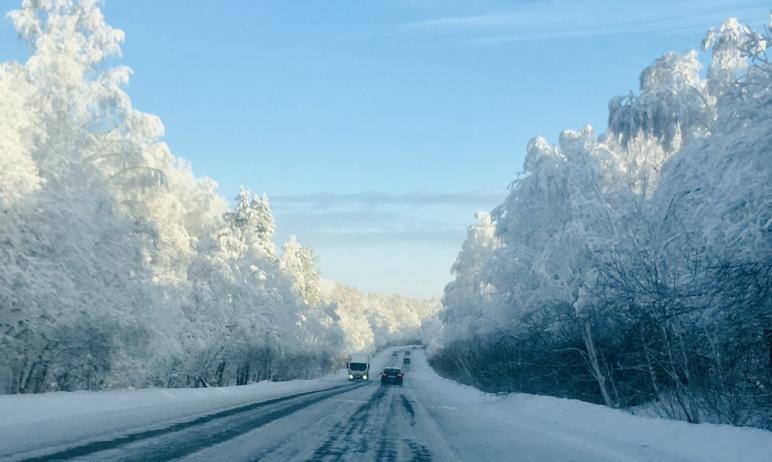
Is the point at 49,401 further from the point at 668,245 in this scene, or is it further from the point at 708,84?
the point at 708,84

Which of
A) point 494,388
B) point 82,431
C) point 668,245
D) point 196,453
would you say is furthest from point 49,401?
point 494,388

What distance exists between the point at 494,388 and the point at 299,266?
187 feet

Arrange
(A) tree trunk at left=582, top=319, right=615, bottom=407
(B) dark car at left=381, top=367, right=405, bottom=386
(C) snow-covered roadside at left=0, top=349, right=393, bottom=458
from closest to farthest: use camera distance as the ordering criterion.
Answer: (C) snow-covered roadside at left=0, top=349, right=393, bottom=458
(A) tree trunk at left=582, top=319, right=615, bottom=407
(B) dark car at left=381, top=367, right=405, bottom=386

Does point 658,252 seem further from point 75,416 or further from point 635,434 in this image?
point 75,416

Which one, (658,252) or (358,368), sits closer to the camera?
(658,252)

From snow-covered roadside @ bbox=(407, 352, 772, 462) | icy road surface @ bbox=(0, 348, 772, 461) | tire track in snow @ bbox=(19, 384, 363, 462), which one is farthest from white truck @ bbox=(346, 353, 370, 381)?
tire track in snow @ bbox=(19, 384, 363, 462)

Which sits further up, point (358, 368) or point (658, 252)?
point (358, 368)

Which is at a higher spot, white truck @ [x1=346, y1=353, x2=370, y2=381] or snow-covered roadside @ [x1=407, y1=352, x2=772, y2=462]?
white truck @ [x1=346, y1=353, x2=370, y2=381]

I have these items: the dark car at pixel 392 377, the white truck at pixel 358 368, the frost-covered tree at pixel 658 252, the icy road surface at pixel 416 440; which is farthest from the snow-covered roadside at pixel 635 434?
the white truck at pixel 358 368

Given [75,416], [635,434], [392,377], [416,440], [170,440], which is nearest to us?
[170,440]

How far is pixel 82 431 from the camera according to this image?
14.6 metres

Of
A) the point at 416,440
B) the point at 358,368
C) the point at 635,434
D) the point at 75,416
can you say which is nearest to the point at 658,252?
the point at 635,434

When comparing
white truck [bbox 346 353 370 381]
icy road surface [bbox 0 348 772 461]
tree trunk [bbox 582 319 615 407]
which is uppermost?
white truck [bbox 346 353 370 381]

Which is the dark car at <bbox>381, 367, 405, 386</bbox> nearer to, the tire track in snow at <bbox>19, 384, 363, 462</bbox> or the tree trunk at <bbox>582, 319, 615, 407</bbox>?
the tree trunk at <bbox>582, 319, 615, 407</bbox>
